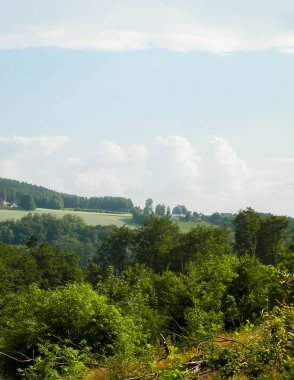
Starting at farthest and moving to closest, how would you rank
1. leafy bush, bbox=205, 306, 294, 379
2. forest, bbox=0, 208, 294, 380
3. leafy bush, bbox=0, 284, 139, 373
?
leafy bush, bbox=0, 284, 139, 373 → forest, bbox=0, 208, 294, 380 → leafy bush, bbox=205, 306, 294, 379

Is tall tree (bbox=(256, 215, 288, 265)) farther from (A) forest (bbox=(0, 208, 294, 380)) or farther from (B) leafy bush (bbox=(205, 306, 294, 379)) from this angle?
(B) leafy bush (bbox=(205, 306, 294, 379))

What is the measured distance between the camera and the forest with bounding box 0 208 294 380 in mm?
10008

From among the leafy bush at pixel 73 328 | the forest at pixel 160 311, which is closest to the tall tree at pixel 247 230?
the forest at pixel 160 311

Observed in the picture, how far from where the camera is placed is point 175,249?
8138 cm

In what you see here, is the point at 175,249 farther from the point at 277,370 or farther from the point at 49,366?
the point at 277,370

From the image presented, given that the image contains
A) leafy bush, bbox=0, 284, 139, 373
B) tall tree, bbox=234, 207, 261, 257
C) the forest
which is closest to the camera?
the forest

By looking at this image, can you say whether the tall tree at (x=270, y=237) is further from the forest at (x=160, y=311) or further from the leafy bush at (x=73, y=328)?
the leafy bush at (x=73, y=328)

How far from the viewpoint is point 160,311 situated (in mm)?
34781

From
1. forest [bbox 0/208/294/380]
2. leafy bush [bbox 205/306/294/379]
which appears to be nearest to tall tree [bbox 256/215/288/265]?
forest [bbox 0/208/294/380]

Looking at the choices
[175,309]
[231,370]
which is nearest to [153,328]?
[175,309]

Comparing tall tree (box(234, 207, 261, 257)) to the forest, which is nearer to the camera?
the forest

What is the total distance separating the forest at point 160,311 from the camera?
32.8 ft

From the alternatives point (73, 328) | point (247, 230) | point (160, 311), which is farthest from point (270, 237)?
point (73, 328)

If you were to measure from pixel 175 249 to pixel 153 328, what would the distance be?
52418mm
